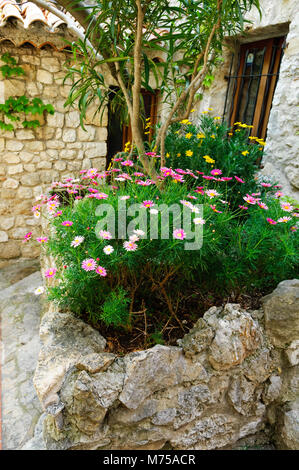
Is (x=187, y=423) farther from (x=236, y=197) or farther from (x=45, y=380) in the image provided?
(x=236, y=197)

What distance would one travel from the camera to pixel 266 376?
70.2 inches

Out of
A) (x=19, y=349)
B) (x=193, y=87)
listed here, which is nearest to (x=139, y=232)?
(x=193, y=87)

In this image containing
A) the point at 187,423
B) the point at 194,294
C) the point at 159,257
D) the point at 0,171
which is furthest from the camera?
the point at 0,171

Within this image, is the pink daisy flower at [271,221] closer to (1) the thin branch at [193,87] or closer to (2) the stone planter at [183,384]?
(2) the stone planter at [183,384]

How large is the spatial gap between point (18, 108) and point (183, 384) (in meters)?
3.46

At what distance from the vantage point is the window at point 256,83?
10.2 feet

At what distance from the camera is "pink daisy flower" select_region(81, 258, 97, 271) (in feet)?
4.88

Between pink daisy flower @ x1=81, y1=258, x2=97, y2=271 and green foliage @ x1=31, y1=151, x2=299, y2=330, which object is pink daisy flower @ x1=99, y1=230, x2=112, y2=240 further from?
pink daisy flower @ x1=81, y1=258, x2=97, y2=271

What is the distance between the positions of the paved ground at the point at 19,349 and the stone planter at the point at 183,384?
0.52m

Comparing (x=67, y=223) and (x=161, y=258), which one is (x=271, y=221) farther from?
(x=67, y=223)

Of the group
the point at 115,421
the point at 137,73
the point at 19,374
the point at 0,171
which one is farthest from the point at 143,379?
the point at 0,171

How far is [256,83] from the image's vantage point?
11.0 feet

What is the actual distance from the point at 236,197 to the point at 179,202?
909mm

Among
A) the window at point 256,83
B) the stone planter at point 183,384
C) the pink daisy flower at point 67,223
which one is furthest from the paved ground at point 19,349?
the window at point 256,83
